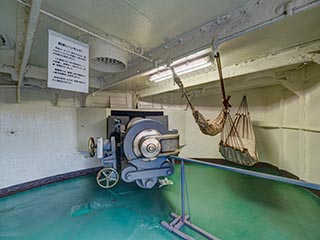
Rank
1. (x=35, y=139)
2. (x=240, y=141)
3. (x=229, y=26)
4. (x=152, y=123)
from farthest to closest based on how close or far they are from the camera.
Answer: (x=35, y=139) → (x=240, y=141) → (x=152, y=123) → (x=229, y=26)

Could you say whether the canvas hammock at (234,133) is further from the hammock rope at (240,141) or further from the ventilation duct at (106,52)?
the ventilation duct at (106,52)

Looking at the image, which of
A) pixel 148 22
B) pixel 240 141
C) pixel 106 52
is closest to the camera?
pixel 148 22

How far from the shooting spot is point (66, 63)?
144 cm

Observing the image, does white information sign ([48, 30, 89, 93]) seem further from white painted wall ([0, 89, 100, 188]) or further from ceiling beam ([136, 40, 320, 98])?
white painted wall ([0, 89, 100, 188])

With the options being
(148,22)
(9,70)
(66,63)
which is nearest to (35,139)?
(9,70)

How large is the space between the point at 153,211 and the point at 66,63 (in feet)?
7.25

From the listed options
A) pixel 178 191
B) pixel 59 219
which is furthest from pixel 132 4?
pixel 178 191

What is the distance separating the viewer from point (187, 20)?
1.49 m

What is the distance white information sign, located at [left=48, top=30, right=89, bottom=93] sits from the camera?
1.35 meters

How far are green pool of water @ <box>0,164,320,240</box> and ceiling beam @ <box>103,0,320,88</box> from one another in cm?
207

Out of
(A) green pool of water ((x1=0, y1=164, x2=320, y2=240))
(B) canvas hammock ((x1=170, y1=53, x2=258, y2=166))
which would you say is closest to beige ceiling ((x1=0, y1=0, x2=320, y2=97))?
(B) canvas hammock ((x1=170, y1=53, x2=258, y2=166))

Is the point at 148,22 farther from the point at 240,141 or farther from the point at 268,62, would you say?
the point at 240,141

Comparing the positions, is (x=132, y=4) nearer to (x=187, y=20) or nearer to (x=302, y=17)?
(x=187, y=20)

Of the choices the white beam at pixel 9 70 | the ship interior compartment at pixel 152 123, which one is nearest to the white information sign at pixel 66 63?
the ship interior compartment at pixel 152 123
